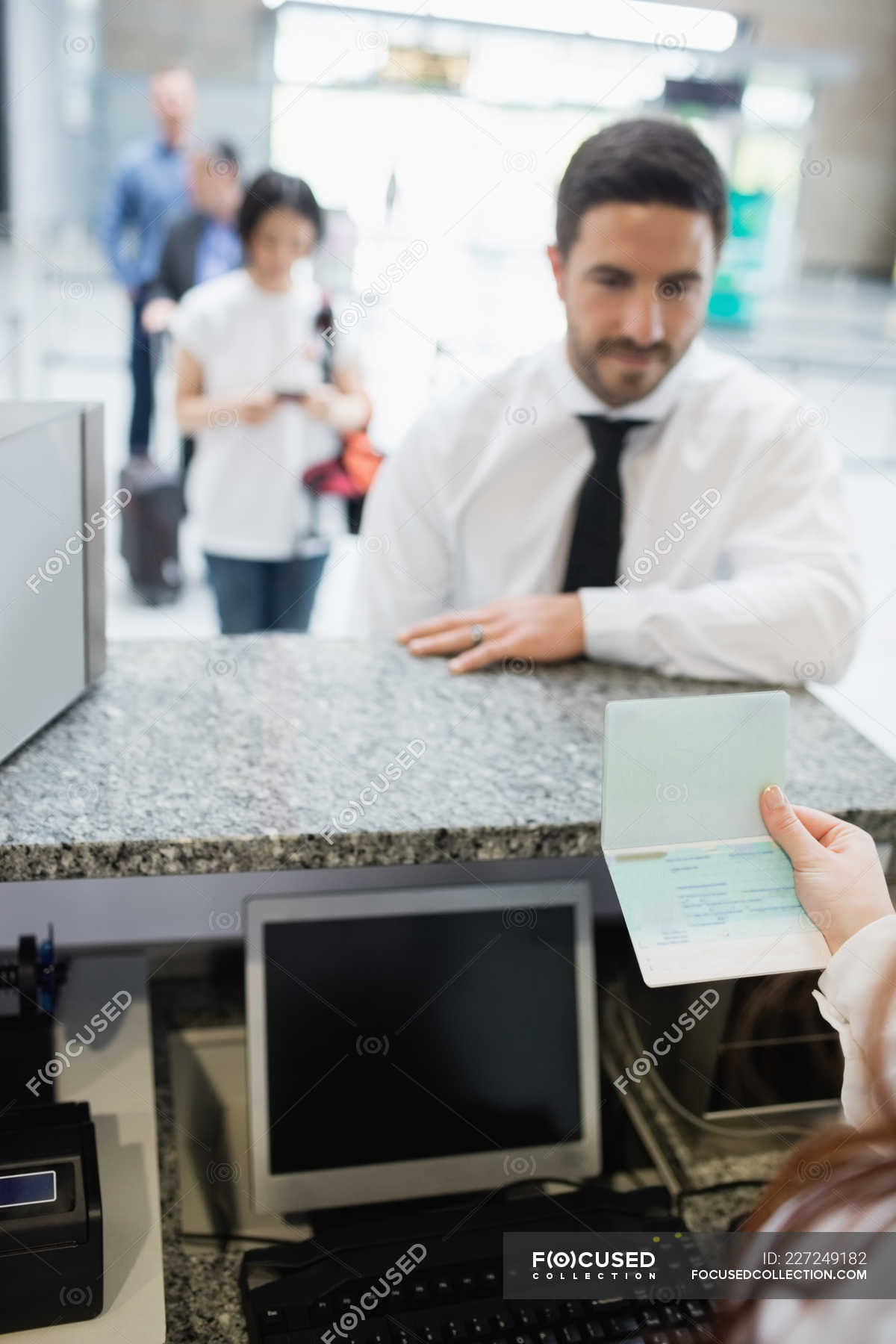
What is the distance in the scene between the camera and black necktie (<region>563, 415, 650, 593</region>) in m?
1.40

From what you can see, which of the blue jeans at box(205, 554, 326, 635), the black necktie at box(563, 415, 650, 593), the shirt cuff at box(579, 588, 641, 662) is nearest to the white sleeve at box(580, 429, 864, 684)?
the shirt cuff at box(579, 588, 641, 662)

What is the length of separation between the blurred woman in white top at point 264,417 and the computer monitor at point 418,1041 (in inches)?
69.0

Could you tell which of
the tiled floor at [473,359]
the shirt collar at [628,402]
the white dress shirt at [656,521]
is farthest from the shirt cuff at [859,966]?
the tiled floor at [473,359]

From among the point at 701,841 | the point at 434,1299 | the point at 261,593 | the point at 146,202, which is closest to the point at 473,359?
the point at 261,593

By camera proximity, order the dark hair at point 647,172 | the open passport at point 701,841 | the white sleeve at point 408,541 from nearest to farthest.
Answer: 1. the open passport at point 701,841
2. the dark hair at point 647,172
3. the white sleeve at point 408,541

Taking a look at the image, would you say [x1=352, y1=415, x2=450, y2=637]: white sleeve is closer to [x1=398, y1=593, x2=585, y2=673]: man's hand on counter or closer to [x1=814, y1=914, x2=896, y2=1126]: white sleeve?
[x1=398, y1=593, x2=585, y2=673]: man's hand on counter

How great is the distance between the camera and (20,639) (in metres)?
0.78

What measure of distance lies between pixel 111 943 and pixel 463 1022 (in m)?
0.35

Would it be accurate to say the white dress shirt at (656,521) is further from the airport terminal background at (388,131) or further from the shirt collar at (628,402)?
the airport terminal background at (388,131)

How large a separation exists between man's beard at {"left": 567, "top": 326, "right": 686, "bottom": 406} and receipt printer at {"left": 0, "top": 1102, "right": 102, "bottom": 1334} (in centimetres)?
111

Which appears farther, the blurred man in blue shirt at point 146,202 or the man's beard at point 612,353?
the blurred man in blue shirt at point 146,202

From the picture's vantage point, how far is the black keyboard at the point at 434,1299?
2.48 ft

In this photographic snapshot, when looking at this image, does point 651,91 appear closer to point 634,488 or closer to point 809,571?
point 634,488

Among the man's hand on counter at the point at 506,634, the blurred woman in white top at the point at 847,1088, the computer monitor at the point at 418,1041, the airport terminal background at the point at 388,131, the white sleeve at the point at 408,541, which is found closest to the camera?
the blurred woman in white top at the point at 847,1088
